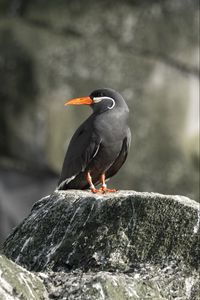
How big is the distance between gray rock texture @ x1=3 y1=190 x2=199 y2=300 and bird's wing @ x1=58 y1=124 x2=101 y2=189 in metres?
1.80

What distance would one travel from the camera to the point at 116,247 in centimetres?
761

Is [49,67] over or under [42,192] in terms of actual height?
over

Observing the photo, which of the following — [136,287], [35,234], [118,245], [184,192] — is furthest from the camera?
[184,192]

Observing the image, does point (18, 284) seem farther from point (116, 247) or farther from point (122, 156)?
point (122, 156)

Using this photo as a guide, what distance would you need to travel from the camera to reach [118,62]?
20.4 m

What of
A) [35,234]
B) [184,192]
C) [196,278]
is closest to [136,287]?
[196,278]

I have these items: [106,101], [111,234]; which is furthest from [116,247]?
[106,101]

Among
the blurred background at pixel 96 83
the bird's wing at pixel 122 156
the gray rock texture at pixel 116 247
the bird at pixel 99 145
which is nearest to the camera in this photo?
the gray rock texture at pixel 116 247

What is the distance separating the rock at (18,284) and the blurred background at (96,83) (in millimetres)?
11898

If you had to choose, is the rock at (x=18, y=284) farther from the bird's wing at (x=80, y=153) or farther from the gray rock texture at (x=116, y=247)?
the bird's wing at (x=80, y=153)

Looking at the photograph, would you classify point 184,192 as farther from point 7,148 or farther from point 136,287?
point 136,287

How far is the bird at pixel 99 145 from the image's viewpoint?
10.0 m

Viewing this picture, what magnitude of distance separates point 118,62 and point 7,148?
3048mm

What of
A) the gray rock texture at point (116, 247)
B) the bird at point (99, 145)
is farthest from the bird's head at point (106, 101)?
the gray rock texture at point (116, 247)
